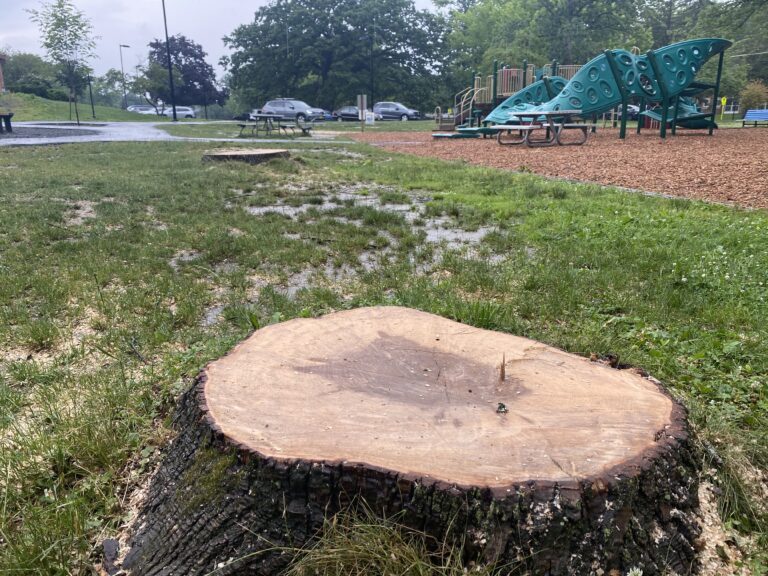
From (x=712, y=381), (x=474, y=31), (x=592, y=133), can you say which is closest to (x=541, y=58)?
(x=474, y=31)

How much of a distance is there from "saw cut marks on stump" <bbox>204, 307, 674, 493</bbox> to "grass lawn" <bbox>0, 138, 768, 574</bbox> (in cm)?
59

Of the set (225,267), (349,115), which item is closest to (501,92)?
(225,267)

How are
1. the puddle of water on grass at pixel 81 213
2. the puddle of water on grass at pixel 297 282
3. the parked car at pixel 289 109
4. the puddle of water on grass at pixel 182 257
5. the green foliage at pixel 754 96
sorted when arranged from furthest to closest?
1. the parked car at pixel 289 109
2. the green foliage at pixel 754 96
3. the puddle of water on grass at pixel 81 213
4. the puddle of water on grass at pixel 182 257
5. the puddle of water on grass at pixel 297 282

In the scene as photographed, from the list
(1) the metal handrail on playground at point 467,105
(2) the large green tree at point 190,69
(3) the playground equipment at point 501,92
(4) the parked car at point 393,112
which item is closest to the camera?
(3) the playground equipment at point 501,92

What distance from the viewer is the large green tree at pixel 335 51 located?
5069cm

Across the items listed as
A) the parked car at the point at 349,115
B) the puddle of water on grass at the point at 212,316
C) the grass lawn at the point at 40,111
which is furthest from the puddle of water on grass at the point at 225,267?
the parked car at the point at 349,115

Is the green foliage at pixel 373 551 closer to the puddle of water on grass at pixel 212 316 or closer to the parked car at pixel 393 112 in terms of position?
the puddle of water on grass at pixel 212 316

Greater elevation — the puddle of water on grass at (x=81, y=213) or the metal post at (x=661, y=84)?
the metal post at (x=661, y=84)

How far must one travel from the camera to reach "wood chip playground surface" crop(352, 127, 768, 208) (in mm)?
7914

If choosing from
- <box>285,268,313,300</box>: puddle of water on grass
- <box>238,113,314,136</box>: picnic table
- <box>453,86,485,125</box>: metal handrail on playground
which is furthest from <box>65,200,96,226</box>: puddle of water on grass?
<box>453,86,485,125</box>: metal handrail on playground

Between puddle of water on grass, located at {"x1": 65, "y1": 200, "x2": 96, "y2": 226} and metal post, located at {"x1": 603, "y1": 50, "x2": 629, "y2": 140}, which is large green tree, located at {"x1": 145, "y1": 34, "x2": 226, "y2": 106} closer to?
metal post, located at {"x1": 603, "y1": 50, "x2": 629, "y2": 140}

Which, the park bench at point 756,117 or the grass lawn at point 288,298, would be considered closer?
the grass lawn at point 288,298

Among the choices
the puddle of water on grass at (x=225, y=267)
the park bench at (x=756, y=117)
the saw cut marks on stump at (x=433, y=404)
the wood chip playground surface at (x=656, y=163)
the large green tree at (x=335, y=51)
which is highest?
the large green tree at (x=335, y=51)

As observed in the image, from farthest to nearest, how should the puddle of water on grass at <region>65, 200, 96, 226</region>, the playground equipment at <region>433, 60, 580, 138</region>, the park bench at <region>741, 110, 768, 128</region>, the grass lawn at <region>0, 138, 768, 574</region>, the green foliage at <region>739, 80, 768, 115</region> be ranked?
the green foliage at <region>739, 80, 768, 115</region>, the park bench at <region>741, 110, 768, 128</region>, the playground equipment at <region>433, 60, 580, 138</region>, the puddle of water on grass at <region>65, 200, 96, 226</region>, the grass lawn at <region>0, 138, 768, 574</region>
